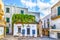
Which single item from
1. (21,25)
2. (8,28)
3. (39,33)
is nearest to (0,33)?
(21,25)

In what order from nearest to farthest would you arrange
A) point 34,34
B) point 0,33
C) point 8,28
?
point 0,33 < point 34,34 < point 8,28

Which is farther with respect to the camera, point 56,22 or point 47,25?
point 47,25

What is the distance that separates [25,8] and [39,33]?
9.79m

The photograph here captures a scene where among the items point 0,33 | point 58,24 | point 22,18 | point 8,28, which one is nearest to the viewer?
point 0,33

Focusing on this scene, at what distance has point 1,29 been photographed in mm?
22453

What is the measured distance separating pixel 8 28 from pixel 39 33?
8.78 meters

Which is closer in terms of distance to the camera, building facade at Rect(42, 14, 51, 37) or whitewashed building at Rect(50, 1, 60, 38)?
whitewashed building at Rect(50, 1, 60, 38)

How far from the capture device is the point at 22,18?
98.8 feet

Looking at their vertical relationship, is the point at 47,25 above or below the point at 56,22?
below

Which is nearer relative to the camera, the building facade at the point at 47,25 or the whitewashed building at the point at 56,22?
the whitewashed building at the point at 56,22

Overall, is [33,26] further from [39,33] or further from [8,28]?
[8,28]

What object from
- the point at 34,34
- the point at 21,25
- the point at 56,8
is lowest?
the point at 34,34

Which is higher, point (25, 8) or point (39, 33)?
point (25, 8)

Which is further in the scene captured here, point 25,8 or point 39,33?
point 25,8
